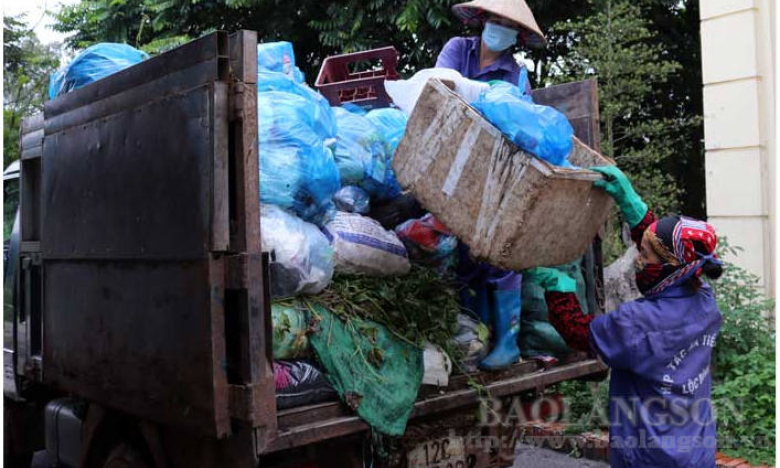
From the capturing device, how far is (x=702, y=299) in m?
2.73

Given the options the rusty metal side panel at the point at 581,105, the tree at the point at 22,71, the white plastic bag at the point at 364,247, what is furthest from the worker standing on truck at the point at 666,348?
the tree at the point at 22,71

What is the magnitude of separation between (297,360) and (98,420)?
3.27 ft

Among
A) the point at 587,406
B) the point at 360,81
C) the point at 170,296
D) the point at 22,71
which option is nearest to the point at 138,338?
the point at 170,296

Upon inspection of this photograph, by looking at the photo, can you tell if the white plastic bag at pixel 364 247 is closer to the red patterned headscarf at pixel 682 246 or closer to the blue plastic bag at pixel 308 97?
the blue plastic bag at pixel 308 97

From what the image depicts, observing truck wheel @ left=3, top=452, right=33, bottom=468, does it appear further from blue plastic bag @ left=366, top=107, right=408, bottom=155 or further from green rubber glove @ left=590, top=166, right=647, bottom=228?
green rubber glove @ left=590, top=166, right=647, bottom=228

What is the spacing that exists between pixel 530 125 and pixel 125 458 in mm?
2031

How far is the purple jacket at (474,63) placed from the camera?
153 inches

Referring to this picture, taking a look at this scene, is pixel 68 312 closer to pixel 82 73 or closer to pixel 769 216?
pixel 82 73

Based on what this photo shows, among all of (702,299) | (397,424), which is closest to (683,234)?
(702,299)

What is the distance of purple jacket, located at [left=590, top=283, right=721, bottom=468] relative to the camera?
262 centimetres

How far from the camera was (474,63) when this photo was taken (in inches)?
159

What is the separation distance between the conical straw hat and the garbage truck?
1.61 metres

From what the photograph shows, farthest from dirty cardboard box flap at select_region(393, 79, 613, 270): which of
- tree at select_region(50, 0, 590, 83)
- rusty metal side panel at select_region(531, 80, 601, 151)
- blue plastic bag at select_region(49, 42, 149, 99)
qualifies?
tree at select_region(50, 0, 590, 83)

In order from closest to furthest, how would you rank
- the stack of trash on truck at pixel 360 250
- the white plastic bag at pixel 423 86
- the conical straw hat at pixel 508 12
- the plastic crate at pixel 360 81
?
the stack of trash on truck at pixel 360 250 → the white plastic bag at pixel 423 86 → the conical straw hat at pixel 508 12 → the plastic crate at pixel 360 81
